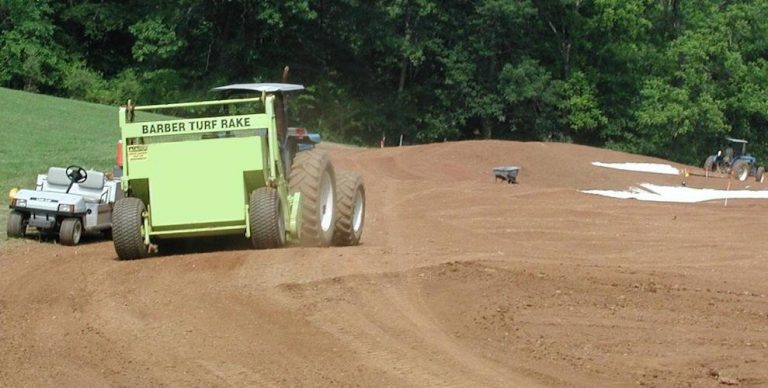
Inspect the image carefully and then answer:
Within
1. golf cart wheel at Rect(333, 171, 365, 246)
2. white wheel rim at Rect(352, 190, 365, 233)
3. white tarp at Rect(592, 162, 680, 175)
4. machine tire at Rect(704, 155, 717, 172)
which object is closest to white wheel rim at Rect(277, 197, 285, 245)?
golf cart wheel at Rect(333, 171, 365, 246)

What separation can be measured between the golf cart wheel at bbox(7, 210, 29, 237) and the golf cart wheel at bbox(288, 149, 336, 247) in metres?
4.36

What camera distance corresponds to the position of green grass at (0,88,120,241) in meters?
26.2

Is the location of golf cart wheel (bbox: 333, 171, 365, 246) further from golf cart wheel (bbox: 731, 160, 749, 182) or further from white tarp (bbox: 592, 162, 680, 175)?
golf cart wheel (bbox: 731, 160, 749, 182)

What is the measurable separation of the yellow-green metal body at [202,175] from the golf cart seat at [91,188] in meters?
2.89

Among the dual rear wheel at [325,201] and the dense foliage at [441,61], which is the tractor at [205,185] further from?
the dense foliage at [441,61]

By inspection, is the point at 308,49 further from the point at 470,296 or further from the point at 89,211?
the point at 470,296

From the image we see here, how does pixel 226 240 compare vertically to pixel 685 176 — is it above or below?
above

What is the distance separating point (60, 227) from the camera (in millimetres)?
16562


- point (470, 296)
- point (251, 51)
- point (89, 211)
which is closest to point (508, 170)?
point (89, 211)

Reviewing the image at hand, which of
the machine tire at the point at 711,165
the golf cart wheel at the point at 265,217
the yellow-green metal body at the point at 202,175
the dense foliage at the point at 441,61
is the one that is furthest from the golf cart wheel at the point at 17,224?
the dense foliage at the point at 441,61

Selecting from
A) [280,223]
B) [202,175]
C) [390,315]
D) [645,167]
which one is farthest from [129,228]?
[645,167]

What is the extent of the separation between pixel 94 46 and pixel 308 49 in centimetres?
1360

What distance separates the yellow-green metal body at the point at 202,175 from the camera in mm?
14102

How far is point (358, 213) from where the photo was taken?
663 inches
